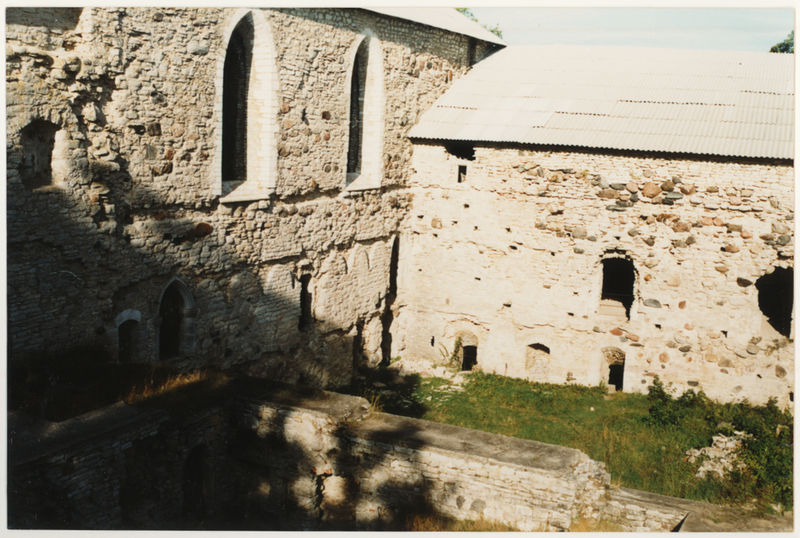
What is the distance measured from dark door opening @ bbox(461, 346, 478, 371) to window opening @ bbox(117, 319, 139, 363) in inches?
255

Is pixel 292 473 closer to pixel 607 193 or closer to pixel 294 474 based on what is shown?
pixel 294 474

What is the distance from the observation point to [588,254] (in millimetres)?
14023

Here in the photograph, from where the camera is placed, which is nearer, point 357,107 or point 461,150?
point 357,107

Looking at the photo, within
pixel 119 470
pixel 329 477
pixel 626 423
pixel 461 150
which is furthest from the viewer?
pixel 461 150

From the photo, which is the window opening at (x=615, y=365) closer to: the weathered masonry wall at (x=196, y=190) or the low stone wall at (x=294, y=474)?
the weathered masonry wall at (x=196, y=190)

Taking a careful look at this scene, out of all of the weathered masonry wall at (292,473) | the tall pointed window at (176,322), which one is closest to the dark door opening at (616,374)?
the weathered masonry wall at (292,473)

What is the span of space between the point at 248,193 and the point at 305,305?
233 cm

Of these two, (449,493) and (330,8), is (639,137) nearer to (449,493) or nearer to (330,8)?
(330,8)

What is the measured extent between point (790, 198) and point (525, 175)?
13.2 feet

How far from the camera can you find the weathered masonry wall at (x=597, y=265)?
1315cm

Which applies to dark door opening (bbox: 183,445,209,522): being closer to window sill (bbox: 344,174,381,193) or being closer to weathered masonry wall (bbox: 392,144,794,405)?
window sill (bbox: 344,174,381,193)

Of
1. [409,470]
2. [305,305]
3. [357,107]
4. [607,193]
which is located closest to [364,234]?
[305,305]

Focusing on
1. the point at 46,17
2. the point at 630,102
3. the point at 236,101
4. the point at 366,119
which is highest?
the point at 46,17

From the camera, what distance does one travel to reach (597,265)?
14055mm
